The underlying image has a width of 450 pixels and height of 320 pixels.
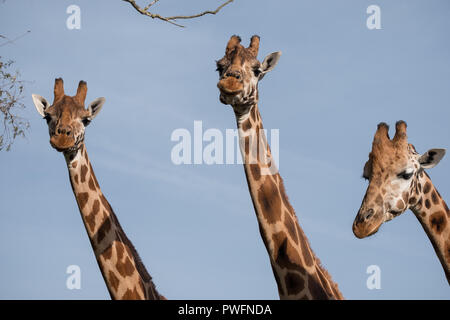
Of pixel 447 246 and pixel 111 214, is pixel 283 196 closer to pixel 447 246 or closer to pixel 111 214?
pixel 447 246

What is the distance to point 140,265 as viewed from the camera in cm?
1468

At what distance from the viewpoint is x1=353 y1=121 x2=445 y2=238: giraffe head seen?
1187 centimetres

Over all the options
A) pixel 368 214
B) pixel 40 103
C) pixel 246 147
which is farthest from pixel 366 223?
pixel 40 103

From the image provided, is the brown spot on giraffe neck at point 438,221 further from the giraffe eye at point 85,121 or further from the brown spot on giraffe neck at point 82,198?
the giraffe eye at point 85,121

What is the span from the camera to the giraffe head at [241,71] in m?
11.7

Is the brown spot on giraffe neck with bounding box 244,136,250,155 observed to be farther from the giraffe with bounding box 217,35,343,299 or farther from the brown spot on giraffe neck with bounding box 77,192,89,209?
the brown spot on giraffe neck with bounding box 77,192,89,209

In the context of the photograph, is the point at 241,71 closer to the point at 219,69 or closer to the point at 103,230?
the point at 219,69

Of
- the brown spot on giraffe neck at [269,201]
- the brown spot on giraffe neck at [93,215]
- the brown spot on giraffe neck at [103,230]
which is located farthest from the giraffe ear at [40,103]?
the brown spot on giraffe neck at [269,201]

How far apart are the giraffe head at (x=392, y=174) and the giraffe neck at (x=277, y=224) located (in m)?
0.93

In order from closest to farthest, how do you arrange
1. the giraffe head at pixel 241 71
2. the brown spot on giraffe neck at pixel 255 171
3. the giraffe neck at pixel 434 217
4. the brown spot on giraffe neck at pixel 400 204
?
1. the giraffe head at pixel 241 71
2. the brown spot on giraffe neck at pixel 255 171
3. the brown spot on giraffe neck at pixel 400 204
4. the giraffe neck at pixel 434 217

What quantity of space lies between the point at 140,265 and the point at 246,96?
13.5 feet

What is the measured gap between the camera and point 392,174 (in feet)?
39.9

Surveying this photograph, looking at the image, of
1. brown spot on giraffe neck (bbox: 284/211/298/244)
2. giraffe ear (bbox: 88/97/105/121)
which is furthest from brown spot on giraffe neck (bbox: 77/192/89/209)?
brown spot on giraffe neck (bbox: 284/211/298/244)
